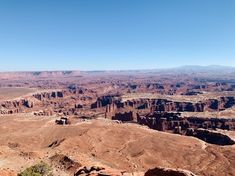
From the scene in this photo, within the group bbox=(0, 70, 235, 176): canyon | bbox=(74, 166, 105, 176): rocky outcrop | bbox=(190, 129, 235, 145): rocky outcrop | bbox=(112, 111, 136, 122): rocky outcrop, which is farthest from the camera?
bbox=(112, 111, 136, 122): rocky outcrop

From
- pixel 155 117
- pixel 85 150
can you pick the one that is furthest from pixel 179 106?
pixel 85 150

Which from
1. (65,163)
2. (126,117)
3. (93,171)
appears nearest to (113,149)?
(65,163)

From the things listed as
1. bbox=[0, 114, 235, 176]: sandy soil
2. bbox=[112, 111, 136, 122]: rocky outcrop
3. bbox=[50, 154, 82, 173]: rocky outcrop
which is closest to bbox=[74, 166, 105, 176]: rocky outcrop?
bbox=[50, 154, 82, 173]: rocky outcrop

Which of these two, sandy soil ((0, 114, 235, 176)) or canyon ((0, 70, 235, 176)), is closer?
canyon ((0, 70, 235, 176))

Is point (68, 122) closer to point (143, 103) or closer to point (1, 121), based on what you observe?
point (1, 121)

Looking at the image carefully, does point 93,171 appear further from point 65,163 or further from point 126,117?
point 126,117

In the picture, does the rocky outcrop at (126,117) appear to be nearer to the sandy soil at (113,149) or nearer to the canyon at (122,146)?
the canyon at (122,146)

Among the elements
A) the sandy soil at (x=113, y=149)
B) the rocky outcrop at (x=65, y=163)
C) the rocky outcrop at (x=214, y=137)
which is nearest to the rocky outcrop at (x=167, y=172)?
the rocky outcrop at (x=65, y=163)

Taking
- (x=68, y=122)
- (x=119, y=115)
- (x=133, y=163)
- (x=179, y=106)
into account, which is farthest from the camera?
(x=179, y=106)

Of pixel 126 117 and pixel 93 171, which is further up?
pixel 93 171

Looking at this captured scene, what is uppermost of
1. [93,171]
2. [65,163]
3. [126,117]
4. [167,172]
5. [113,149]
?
[167,172]

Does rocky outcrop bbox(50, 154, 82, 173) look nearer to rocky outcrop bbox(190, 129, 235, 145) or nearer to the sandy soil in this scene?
the sandy soil
